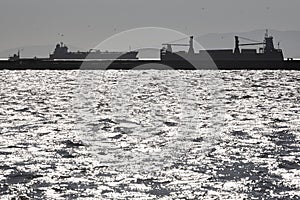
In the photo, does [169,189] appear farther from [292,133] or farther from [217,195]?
[292,133]

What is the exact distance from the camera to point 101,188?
53.7 ft

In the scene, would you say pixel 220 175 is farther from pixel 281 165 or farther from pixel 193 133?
pixel 193 133

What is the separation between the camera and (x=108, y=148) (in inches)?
923

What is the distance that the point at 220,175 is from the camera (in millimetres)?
18125

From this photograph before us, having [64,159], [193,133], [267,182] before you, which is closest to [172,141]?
[193,133]

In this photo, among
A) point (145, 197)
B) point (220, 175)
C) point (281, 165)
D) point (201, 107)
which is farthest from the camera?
point (201, 107)

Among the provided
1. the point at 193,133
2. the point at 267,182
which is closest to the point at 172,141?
the point at 193,133

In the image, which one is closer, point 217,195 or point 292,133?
point 217,195

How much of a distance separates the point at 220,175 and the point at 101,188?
151 inches

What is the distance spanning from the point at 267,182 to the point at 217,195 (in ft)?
7.38

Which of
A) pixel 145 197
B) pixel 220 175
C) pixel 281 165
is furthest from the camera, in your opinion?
pixel 281 165

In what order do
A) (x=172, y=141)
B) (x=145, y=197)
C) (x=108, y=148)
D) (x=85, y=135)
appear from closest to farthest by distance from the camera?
(x=145, y=197) < (x=108, y=148) < (x=172, y=141) < (x=85, y=135)

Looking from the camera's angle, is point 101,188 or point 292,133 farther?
point 292,133

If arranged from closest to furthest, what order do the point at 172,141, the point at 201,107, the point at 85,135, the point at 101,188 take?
the point at 101,188
the point at 172,141
the point at 85,135
the point at 201,107
